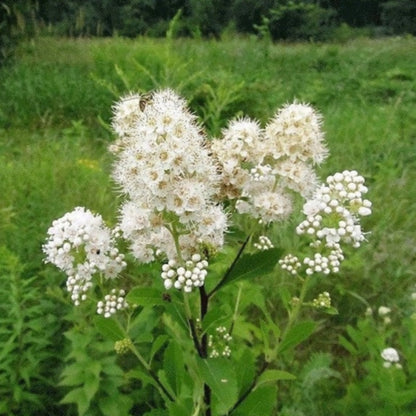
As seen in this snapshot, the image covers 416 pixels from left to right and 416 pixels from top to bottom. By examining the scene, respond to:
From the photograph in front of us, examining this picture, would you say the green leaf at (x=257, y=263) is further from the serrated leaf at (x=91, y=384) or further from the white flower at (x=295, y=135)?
the serrated leaf at (x=91, y=384)

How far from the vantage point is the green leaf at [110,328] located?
1609mm

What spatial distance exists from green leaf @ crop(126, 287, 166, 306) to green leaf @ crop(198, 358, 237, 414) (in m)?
0.19

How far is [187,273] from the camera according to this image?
4.29 feet

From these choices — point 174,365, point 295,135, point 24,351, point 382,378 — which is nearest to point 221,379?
point 174,365

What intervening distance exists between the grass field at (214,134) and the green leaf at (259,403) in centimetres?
57

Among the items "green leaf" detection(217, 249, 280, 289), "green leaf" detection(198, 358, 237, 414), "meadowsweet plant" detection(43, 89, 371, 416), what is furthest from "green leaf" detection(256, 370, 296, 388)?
"green leaf" detection(217, 249, 280, 289)

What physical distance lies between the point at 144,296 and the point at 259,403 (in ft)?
1.51

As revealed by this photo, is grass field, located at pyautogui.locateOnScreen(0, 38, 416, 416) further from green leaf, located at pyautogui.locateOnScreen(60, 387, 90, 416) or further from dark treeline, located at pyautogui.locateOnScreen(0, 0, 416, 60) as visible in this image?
dark treeline, located at pyautogui.locateOnScreen(0, 0, 416, 60)

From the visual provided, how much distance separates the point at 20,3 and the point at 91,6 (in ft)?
43.3

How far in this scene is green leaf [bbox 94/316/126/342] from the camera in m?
1.61

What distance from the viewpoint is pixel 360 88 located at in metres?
7.58

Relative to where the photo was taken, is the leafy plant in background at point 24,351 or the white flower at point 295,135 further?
the leafy plant in background at point 24,351

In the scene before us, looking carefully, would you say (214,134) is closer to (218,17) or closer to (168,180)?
(168,180)

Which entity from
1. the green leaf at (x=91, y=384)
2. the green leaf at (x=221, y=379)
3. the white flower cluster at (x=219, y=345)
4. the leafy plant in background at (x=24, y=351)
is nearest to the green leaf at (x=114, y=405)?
the green leaf at (x=91, y=384)
